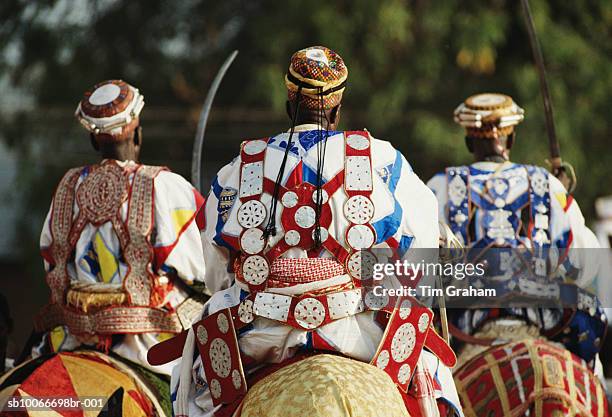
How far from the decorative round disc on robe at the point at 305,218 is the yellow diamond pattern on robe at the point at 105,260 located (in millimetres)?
1540

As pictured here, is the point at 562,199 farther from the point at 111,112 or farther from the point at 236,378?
the point at 236,378

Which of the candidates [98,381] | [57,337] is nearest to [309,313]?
[98,381]

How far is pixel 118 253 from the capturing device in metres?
5.52

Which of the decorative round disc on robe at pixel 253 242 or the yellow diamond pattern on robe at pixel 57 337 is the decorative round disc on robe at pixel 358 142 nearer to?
the decorative round disc on robe at pixel 253 242

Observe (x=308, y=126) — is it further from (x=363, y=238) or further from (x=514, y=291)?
(x=514, y=291)

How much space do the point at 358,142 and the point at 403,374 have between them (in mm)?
769

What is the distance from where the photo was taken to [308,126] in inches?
173

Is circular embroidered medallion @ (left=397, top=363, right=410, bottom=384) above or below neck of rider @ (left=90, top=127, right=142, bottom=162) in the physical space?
below

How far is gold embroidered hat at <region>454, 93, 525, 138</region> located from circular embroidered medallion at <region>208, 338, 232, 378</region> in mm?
2453

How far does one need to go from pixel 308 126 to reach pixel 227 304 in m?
0.65

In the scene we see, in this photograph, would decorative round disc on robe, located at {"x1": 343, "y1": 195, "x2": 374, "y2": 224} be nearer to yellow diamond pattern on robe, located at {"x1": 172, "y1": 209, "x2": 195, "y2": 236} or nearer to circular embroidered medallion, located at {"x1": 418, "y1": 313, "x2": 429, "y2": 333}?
circular embroidered medallion, located at {"x1": 418, "y1": 313, "x2": 429, "y2": 333}

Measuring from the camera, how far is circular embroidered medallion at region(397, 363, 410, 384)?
4141 millimetres

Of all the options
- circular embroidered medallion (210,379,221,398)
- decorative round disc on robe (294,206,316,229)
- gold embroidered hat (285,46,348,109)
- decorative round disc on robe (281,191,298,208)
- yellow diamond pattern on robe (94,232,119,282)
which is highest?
gold embroidered hat (285,46,348,109)

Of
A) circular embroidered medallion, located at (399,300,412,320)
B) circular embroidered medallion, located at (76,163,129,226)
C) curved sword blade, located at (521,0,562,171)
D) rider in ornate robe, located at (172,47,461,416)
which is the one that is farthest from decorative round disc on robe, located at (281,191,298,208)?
curved sword blade, located at (521,0,562,171)
